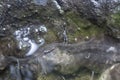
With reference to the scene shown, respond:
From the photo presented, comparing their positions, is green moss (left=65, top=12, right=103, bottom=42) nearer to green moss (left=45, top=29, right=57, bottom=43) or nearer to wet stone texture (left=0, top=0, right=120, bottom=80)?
wet stone texture (left=0, top=0, right=120, bottom=80)

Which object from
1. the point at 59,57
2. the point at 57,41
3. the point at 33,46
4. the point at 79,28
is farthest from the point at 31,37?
the point at 79,28

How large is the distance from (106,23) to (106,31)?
0.09 metres

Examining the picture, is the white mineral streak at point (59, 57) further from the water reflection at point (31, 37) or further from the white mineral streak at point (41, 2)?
the white mineral streak at point (41, 2)

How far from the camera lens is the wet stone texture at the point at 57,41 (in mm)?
3227

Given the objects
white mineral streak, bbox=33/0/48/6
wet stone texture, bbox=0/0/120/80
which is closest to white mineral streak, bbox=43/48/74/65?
wet stone texture, bbox=0/0/120/80

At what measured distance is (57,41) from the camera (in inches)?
133

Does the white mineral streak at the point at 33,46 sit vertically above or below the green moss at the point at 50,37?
below

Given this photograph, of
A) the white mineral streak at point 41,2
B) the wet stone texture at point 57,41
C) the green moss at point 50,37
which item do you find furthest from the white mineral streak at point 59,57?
the white mineral streak at point 41,2

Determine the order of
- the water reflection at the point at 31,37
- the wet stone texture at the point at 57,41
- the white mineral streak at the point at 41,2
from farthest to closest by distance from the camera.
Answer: the white mineral streak at the point at 41,2 → the water reflection at the point at 31,37 → the wet stone texture at the point at 57,41

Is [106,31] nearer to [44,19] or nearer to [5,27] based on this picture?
[44,19]

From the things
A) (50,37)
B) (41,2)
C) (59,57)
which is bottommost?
(59,57)

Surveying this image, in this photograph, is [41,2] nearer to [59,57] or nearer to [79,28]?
[79,28]

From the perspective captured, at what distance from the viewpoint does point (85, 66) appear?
10.8ft

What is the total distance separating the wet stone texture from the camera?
3227mm
